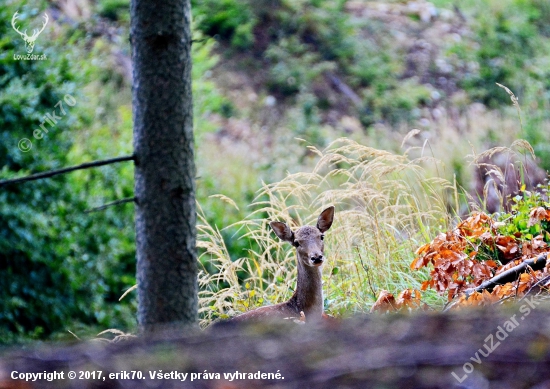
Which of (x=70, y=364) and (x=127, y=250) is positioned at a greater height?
(x=70, y=364)

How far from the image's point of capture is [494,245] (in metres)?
5.07

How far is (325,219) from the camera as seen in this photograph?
4.85m

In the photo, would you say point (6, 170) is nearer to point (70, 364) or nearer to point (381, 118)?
point (70, 364)

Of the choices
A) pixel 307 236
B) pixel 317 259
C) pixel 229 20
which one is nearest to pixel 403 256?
pixel 307 236

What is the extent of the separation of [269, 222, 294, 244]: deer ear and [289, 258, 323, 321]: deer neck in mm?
237

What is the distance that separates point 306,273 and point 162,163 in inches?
62.0

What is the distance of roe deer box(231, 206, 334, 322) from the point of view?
4.54 m

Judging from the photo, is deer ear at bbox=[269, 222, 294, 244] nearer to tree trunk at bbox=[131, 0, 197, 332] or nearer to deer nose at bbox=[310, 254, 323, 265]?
deer nose at bbox=[310, 254, 323, 265]

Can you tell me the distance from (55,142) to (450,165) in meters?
5.07

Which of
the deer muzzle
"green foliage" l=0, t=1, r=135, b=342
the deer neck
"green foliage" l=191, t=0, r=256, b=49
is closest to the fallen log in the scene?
the deer muzzle

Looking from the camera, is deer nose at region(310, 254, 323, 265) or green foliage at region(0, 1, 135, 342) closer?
deer nose at region(310, 254, 323, 265)

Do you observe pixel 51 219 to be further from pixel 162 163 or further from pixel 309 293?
pixel 162 163

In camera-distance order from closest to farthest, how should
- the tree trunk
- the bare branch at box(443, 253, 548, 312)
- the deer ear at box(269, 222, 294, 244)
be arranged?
the tree trunk, the bare branch at box(443, 253, 548, 312), the deer ear at box(269, 222, 294, 244)

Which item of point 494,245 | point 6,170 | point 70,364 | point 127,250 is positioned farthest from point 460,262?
point 127,250
